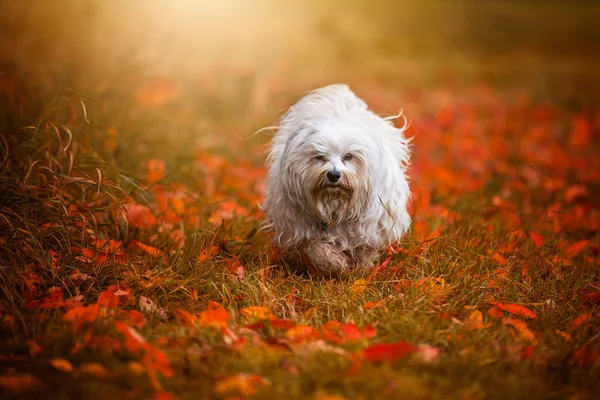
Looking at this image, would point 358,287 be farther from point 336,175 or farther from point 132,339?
point 132,339

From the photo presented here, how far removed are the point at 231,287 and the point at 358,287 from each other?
69cm

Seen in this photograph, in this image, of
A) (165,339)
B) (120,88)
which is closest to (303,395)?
(165,339)

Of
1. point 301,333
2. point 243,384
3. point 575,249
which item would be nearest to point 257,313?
point 301,333

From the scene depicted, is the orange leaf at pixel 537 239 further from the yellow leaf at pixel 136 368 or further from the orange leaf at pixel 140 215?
the yellow leaf at pixel 136 368

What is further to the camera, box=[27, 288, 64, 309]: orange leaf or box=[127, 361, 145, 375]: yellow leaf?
box=[27, 288, 64, 309]: orange leaf

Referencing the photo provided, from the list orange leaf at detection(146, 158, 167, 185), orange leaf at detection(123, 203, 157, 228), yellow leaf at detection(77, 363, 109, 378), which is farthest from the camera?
orange leaf at detection(146, 158, 167, 185)

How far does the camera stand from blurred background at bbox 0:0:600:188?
246 inches

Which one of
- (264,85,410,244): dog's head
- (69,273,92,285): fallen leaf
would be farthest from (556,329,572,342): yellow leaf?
(69,273,92,285): fallen leaf

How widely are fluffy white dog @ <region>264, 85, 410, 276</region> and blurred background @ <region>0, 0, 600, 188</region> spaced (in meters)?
1.23

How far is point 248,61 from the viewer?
1136cm

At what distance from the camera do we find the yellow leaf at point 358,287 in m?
3.79

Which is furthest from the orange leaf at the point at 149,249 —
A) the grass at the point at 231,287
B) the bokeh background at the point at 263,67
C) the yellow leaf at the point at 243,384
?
the yellow leaf at the point at 243,384

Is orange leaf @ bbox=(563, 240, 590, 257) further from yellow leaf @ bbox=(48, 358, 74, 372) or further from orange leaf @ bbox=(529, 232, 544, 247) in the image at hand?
yellow leaf @ bbox=(48, 358, 74, 372)

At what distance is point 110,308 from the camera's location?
3.40 meters
